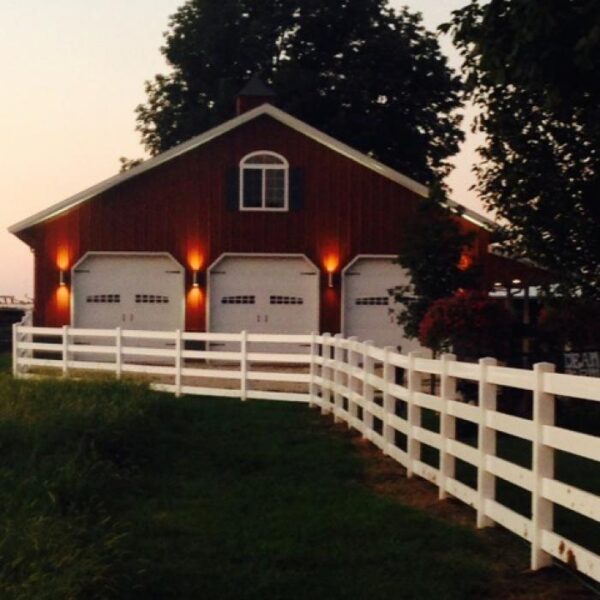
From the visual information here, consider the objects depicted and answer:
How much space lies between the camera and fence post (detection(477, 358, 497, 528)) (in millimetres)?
10602

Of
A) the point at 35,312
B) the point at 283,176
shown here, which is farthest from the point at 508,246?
the point at 35,312

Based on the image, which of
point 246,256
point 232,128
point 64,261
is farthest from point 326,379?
point 64,261

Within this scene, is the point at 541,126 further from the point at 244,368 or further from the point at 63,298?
the point at 63,298

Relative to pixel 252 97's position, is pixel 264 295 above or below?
below

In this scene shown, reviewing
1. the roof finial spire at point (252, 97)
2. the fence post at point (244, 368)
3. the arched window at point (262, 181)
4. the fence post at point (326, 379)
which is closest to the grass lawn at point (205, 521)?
the fence post at point (326, 379)

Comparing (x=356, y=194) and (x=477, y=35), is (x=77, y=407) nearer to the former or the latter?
(x=477, y=35)

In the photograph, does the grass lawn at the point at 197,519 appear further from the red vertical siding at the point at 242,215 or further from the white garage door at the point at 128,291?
the white garage door at the point at 128,291

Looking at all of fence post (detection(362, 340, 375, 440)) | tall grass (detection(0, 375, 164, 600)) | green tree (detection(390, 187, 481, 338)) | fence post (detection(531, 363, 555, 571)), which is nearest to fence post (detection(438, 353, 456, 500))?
tall grass (detection(0, 375, 164, 600))

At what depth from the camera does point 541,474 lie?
913cm

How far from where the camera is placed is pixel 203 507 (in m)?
11.7

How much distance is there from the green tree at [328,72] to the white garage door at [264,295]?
17315 mm

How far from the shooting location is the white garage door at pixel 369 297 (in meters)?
35.0

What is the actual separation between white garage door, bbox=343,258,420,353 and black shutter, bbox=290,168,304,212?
201 centimetres

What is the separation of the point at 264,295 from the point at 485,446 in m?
24.5
